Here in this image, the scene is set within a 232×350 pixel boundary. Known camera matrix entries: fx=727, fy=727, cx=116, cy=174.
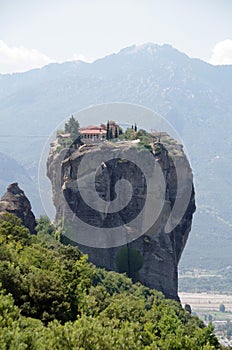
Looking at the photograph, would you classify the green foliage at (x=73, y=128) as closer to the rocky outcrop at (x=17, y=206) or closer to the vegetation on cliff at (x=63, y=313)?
the rocky outcrop at (x=17, y=206)

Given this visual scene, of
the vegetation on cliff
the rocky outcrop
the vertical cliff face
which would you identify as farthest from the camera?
the vertical cliff face

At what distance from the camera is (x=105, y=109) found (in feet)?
227

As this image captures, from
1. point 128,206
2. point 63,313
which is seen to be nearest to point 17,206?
point 128,206

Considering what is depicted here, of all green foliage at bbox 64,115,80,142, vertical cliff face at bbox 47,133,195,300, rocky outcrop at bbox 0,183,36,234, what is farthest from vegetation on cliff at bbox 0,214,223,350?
green foliage at bbox 64,115,80,142

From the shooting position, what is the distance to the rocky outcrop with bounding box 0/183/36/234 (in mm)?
54188

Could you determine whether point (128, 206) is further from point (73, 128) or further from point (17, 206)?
point (73, 128)

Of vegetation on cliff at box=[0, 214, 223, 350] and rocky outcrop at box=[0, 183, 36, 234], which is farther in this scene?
rocky outcrop at box=[0, 183, 36, 234]

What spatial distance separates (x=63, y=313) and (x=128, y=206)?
96.0 feet

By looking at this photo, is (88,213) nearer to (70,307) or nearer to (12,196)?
(12,196)

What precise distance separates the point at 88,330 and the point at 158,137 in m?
45.4

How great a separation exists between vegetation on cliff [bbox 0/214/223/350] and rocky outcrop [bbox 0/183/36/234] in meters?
6.30

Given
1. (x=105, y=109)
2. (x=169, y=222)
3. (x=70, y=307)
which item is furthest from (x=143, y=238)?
(x=70, y=307)

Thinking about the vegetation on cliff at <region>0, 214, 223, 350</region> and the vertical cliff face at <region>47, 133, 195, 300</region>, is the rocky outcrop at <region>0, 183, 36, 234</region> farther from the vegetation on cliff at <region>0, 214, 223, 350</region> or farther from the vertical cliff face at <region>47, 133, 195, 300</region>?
the vegetation on cliff at <region>0, 214, 223, 350</region>

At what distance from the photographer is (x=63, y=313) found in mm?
28594
